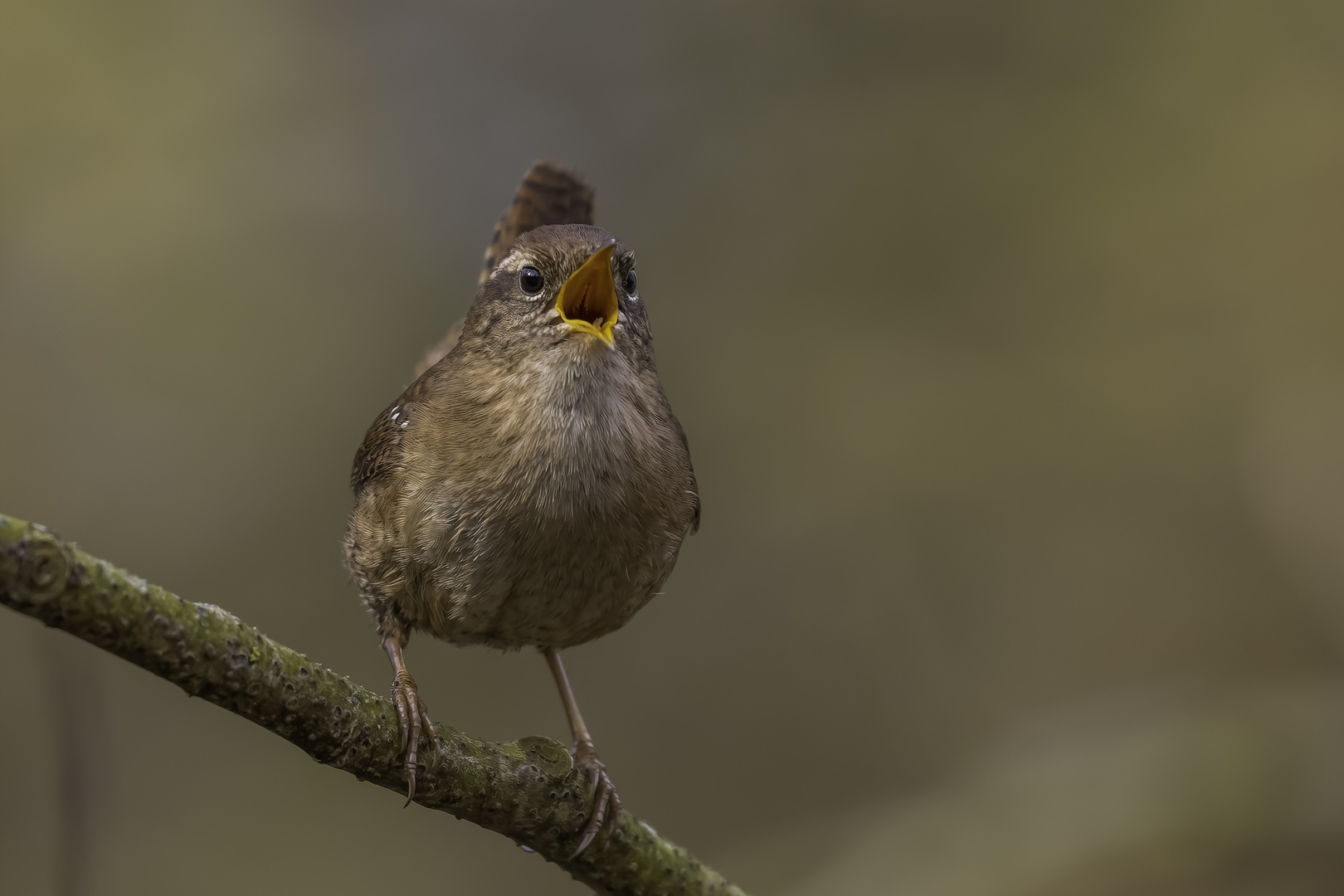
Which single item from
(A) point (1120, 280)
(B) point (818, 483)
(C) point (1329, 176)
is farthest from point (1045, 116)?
(B) point (818, 483)

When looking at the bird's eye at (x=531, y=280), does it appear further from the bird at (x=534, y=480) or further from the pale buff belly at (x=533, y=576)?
the pale buff belly at (x=533, y=576)

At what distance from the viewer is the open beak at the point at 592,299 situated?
3.04 metres

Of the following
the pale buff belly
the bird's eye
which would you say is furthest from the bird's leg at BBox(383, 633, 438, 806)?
the bird's eye

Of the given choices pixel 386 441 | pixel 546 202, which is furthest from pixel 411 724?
pixel 546 202

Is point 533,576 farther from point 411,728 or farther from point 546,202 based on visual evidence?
point 546,202

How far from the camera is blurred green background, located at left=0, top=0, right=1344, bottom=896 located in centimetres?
588

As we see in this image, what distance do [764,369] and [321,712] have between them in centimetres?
515

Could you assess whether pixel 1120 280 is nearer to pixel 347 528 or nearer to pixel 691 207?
pixel 691 207

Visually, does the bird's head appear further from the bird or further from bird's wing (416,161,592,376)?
bird's wing (416,161,592,376)

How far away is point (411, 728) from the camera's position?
2375 mm

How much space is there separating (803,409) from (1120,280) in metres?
2.16

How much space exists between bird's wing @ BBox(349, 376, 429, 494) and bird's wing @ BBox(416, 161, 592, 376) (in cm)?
98

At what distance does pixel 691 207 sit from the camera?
7363mm

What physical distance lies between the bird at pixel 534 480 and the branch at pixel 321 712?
139 millimetres
